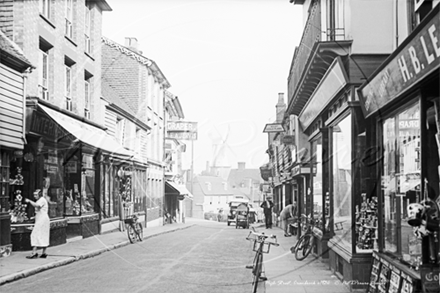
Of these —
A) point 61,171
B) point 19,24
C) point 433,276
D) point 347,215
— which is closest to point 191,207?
point 61,171

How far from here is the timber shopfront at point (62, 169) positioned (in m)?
16.3

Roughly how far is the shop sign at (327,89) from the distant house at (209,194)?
90.0 ft

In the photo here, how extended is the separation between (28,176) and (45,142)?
4.10 feet

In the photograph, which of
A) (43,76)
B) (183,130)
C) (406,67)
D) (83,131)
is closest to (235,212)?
(183,130)

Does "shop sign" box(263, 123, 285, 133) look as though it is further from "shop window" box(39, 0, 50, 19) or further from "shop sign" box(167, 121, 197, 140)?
"shop window" box(39, 0, 50, 19)

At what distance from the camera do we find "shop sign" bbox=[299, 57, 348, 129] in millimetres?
10436

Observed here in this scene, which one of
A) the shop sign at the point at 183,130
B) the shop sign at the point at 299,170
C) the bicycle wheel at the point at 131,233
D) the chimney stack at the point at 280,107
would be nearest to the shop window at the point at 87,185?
the bicycle wheel at the point at 131,233

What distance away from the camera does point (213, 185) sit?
48.4 m

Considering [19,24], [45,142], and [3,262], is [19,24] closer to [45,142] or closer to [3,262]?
[45,142]

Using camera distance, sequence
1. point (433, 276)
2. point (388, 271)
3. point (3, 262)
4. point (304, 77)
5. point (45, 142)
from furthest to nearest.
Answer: point (45, 142) → point (304, 77) → point (3, 262) → point (388, 271) → point (433, 276)

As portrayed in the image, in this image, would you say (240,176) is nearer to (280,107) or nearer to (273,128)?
(280,107)

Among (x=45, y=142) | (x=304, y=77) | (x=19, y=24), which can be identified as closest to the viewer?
(x=304, y=77)

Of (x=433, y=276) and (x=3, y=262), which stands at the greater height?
(x=433, y=276)

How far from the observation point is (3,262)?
13.0 m
